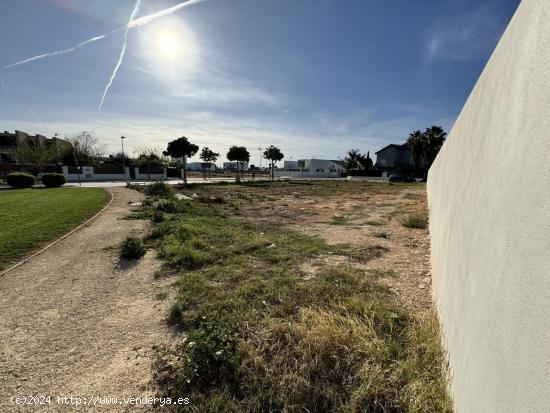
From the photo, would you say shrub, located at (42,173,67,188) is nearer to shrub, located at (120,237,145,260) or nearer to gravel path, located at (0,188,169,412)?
gravel path, located at (0,188,169,412)

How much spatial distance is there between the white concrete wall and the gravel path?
3.02 metres

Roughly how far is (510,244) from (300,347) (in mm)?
2421

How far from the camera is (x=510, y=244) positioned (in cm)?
155

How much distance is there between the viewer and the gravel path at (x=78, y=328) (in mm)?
2867

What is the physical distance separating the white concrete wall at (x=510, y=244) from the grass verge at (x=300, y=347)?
1.93ft

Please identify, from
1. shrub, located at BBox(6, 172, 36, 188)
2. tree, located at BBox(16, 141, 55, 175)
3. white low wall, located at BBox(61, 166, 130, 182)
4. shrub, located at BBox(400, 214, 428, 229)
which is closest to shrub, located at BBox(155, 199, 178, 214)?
shrub, located at BBox(400, 214, 428, 229)

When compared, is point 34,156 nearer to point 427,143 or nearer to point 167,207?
point 167,207

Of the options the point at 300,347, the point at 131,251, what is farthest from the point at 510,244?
the point at 131,251

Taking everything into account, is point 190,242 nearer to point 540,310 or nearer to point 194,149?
point 540,310

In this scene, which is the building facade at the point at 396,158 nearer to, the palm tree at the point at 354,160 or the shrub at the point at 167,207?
the palm tree at the point at 354,160

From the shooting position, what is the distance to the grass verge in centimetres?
261

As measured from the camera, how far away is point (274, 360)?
3.08 m

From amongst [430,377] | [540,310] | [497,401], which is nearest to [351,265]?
[430,377]

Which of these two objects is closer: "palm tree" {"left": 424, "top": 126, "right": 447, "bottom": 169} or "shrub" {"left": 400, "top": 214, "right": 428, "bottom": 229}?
"shrub" {"left": 400, "top": 214, "right": 428, "bottom": 229}
